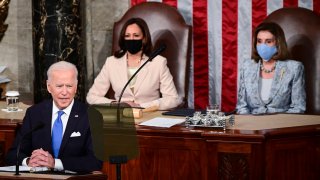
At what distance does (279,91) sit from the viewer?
582cm

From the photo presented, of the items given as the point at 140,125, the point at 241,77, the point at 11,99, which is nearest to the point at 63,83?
the point at 140,125

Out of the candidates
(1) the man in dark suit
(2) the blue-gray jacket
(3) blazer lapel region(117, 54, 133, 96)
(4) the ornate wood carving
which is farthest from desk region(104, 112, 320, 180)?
→ (3) blazer lapel region(117, 54, 133, 96)

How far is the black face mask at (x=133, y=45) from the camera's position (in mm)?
6246

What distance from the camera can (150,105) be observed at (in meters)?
5.95

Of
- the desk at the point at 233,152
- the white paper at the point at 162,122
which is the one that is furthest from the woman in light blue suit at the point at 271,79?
the white paper at the point at 162,122

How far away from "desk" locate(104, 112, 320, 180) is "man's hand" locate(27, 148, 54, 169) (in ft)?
3.47

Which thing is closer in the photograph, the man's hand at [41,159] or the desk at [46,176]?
the desk at [46,176]

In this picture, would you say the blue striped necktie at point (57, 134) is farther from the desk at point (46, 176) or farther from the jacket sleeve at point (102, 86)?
the jacket sleeve at point (102, 86)

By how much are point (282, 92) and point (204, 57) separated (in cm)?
155

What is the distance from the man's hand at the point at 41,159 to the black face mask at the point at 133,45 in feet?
7.44

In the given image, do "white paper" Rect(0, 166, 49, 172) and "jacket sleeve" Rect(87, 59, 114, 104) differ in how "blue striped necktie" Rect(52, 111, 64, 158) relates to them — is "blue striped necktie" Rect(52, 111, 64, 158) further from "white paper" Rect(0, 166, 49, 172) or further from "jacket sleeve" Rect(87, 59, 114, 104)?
"jacket sleeve" Rect(87, 59, 114, 104)

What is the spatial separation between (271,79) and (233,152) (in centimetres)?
134

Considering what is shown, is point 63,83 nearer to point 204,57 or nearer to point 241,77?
point 241,77

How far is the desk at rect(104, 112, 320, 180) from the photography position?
4.70 m
